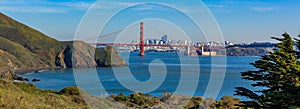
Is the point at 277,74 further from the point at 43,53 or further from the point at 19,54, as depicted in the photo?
the point at 43,53

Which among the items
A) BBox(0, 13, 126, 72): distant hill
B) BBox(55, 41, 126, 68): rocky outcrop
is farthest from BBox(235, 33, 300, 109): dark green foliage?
BBox(55, 41, 126, 68): rocky outcrop

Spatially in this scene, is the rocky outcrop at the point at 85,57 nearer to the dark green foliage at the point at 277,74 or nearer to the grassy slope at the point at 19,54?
the grassy slope at the point at 19,54

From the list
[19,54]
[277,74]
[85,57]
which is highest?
[277,74]

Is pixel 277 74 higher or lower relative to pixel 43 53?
higher

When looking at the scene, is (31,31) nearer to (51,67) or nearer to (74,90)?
(51,67)

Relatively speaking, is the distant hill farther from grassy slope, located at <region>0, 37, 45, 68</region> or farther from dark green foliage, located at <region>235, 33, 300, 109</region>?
dark green foliage, located at <region>235, 33, 300, 109</region>

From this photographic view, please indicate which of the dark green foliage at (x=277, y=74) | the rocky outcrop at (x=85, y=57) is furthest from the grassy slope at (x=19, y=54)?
the dark green foliage at (x=277, y=74)

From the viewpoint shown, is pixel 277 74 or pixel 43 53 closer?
pixel 277 74

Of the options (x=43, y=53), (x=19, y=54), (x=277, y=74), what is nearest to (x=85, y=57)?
(x=43, y=53)

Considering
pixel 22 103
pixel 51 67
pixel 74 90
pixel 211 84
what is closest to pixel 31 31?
pixel 51 67
